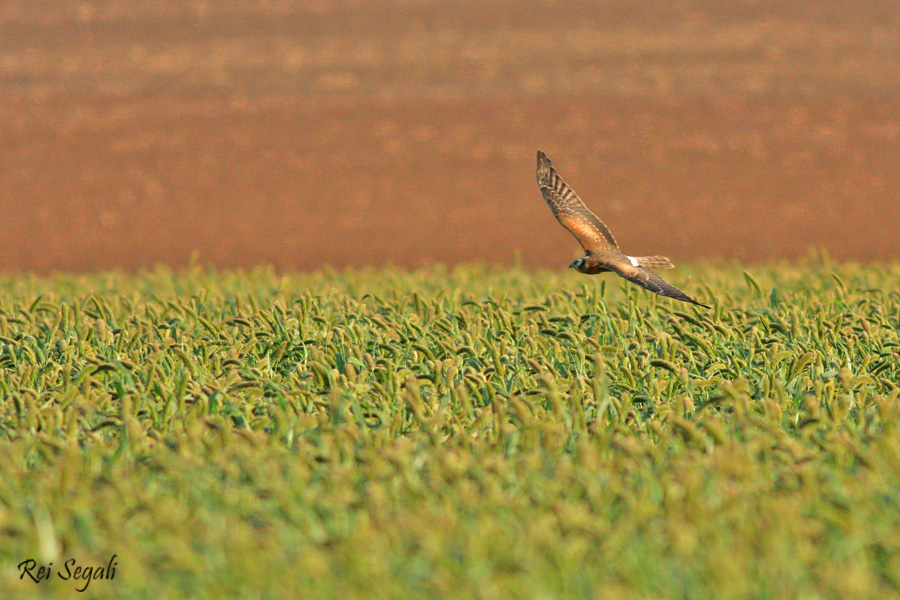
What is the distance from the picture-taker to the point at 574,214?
316 inches

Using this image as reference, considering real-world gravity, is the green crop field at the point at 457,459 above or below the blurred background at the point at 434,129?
below

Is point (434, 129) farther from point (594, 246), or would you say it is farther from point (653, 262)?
point (653, 262)

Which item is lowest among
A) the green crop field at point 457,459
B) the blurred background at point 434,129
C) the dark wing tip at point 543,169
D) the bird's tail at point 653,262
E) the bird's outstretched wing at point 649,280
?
the green crop field at point 457,459

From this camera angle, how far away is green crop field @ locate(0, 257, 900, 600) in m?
3.34

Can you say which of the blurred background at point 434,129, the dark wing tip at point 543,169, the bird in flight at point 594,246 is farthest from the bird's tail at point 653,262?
the blurred background at point 434,129

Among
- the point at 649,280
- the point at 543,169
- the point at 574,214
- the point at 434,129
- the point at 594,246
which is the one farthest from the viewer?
the point at 434,129

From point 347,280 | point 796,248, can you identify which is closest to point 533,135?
point 796,248

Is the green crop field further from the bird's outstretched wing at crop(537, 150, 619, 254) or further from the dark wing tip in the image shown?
the dark wing tip

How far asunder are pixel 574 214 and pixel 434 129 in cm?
1798

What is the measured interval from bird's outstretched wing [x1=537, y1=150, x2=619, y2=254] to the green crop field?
0.60 meters

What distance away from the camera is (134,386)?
17.5ft

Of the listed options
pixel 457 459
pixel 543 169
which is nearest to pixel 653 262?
pixel 543 169

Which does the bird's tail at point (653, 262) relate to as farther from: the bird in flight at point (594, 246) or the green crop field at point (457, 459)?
the green crop field at point (457, 459)

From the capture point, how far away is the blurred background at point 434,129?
1961 centimetres
